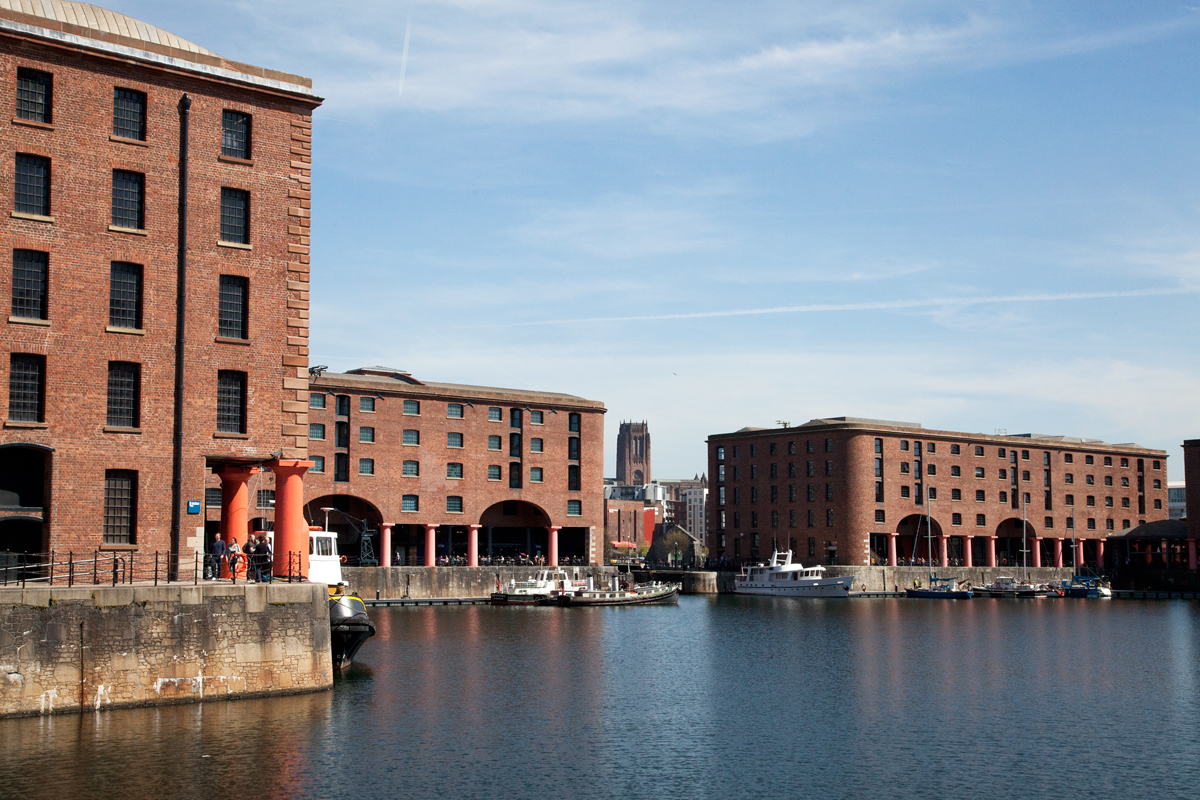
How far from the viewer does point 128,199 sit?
126ft

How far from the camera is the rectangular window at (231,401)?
3950 cm

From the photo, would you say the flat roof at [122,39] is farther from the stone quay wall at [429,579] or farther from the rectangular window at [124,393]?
the stone quay wall at [429,579]

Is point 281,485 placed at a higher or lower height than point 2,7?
lower

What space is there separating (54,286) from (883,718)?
29236 mm

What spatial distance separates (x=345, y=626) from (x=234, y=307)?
12557mm

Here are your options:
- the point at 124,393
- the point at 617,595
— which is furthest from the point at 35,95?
the point at 617,595

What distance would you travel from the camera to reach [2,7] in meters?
37.2

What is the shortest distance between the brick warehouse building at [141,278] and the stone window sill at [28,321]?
0.03 m

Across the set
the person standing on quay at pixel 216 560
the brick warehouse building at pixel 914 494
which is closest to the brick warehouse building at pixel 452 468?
the brick warehouse building at pixel 914 494

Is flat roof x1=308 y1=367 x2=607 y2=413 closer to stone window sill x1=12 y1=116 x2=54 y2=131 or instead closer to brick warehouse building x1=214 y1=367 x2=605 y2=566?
brick warehouse building x1=214 y1=367 x2=605 y2=566

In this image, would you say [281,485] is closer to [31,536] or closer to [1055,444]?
[31,536]

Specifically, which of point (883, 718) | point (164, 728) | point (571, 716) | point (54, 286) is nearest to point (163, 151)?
point (54, 286)

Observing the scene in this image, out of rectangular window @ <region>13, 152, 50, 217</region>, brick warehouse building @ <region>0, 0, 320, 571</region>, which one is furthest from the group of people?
rectangular window @ <region>13, 152, 50, 217</region>

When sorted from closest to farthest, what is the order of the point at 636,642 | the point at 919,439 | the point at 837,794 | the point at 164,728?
the point at 837,794 < the point at 164,728 < the point at 636,642 < the point at 919,439
